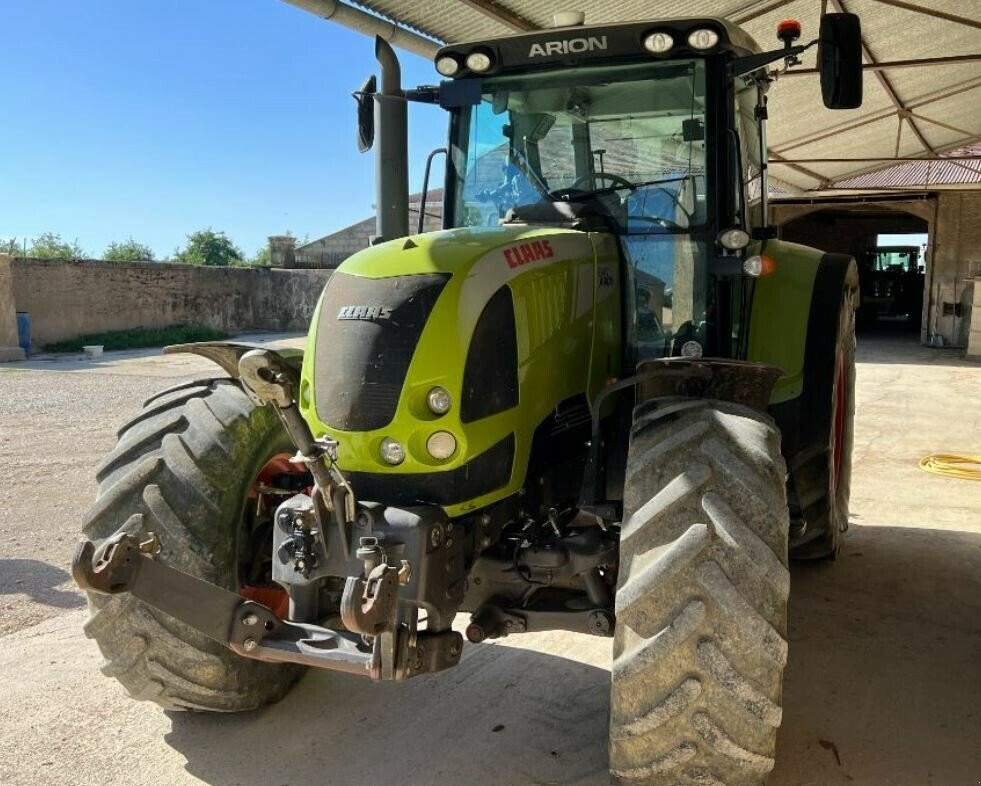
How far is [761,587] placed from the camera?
7.67 feet

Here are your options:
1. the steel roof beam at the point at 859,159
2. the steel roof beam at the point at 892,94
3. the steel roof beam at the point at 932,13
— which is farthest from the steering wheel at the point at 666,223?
the steel roof beam at the point at 859,159

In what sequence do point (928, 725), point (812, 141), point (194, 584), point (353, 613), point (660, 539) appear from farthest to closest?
point (812, 141) < point (928, 725) < point (194, 584) < point (660, 539) < point (353, 613)

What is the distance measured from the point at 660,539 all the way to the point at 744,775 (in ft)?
2.06

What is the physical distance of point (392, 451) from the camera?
8.78 feet

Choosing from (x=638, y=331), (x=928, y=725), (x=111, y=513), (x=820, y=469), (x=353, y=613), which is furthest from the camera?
(x=820, y=469)

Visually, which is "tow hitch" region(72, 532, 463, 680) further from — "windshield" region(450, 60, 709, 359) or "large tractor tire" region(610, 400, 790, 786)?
"windshield" region(450, 60, 709, 359)

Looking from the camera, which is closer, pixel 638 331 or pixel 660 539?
pixel 660 539

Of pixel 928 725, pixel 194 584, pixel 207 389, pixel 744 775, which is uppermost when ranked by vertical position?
pixel 207 389

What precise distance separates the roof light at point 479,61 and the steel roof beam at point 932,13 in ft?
22.1

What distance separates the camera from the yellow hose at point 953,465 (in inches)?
290

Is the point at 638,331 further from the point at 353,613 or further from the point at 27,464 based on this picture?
the point at 27,464

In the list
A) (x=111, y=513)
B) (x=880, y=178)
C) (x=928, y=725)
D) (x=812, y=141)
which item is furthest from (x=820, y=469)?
(x=880, y=178)

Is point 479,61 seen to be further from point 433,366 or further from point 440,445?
point 440,445

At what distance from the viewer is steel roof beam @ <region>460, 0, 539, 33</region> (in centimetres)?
737
